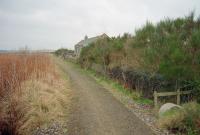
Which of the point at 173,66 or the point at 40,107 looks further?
the point at 173,66

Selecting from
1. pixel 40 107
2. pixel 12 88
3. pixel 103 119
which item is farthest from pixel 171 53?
pixel 12 88

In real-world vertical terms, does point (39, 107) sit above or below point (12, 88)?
below

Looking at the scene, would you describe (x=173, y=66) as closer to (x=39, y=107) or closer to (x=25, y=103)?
(x=39, y=107)

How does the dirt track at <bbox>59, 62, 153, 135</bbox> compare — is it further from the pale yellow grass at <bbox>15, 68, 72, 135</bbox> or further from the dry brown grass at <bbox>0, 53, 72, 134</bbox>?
the dry brown grass at <bbox>0, 53, 72, 134</bbox>

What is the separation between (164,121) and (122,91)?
17.9 feet

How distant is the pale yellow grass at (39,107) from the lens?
617 centimetres

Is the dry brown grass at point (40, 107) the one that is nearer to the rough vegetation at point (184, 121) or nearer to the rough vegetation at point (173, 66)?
the rough vegetation at point (184, 121)

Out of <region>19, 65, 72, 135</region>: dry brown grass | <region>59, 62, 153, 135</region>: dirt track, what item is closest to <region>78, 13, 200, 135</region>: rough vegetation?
<region>59, 62, 153, 135</region>: dirt track

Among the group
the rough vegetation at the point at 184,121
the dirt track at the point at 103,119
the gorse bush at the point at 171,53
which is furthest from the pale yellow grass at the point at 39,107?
the gorse bush at the point at 171,53

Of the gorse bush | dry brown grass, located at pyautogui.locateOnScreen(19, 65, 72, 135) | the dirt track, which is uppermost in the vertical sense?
the gorse bush

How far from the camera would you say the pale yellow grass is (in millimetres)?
6168

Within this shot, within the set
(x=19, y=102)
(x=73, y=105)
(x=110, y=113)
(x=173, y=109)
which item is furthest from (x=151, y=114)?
(x=19, y=102)

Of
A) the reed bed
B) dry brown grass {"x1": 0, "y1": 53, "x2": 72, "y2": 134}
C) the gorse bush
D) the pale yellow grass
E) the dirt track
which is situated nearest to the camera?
the reed bed

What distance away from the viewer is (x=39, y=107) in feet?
23.4
